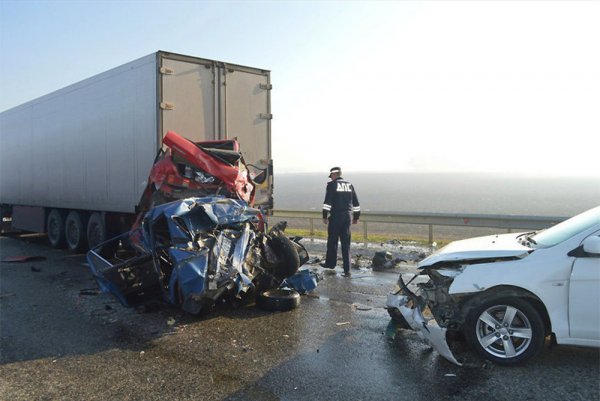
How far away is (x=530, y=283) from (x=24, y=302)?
658 centimetres

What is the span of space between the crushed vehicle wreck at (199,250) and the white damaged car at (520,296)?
223cm

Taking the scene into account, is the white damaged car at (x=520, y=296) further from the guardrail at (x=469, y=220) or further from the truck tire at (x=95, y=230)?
the truck tire at (x=95, y=230)

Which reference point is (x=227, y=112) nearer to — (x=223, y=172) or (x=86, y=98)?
(x=223, y=172)

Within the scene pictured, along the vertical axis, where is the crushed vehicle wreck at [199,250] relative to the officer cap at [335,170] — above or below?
below

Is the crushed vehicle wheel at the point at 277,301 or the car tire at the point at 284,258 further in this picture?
the car tire at the point at 284,258

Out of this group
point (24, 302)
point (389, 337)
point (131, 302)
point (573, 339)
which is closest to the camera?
point (573, 339)

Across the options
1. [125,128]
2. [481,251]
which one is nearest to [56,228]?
[125,128]

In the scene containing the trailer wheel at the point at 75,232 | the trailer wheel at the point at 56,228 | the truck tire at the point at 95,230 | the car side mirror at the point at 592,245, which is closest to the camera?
the car side mirror at the point at 592,245

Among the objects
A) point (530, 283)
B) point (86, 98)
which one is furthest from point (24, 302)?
point (530, 283)

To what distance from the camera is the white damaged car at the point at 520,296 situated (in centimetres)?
422

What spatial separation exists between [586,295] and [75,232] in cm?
1091

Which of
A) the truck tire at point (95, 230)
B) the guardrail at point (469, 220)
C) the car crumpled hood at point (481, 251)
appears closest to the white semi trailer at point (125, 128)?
the truck tire at point (95, 230)

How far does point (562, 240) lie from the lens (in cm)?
450

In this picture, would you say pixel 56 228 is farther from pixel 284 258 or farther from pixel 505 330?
pixel 505 330
